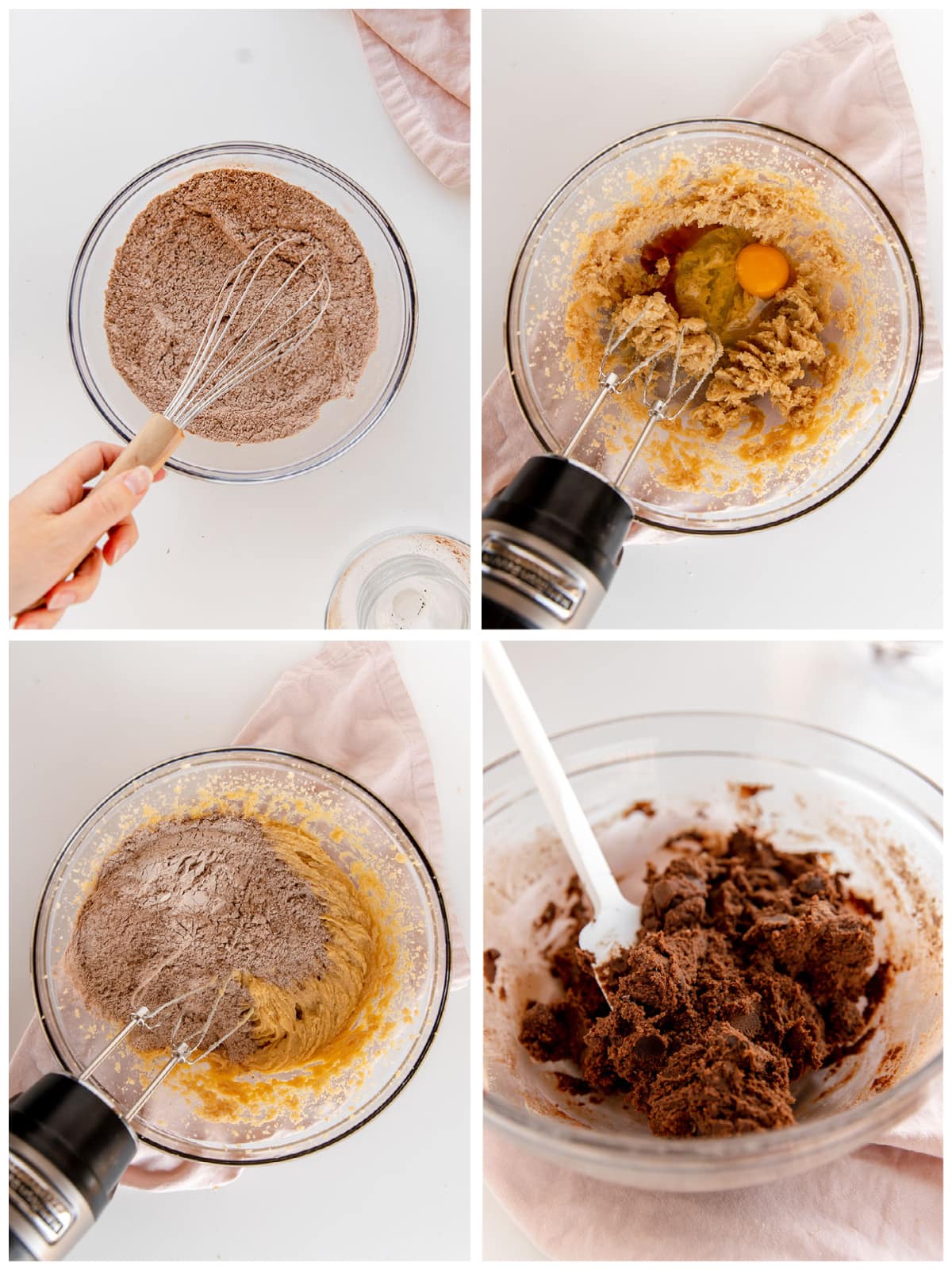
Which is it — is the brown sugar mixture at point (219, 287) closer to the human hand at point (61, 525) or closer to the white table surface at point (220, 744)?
the human hand at point (61, 525)

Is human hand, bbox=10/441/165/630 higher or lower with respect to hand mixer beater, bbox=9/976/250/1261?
higher

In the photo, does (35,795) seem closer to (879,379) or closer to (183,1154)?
(183,1154)

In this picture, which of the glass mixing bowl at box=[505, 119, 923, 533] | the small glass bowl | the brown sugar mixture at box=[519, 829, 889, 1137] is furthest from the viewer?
the small glass bowl

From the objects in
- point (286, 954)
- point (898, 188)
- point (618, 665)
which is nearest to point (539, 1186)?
point (286, 954)

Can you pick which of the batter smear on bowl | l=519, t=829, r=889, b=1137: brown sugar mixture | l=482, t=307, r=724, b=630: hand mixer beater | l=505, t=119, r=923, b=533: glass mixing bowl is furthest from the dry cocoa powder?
l=505, t=119, r=923, b=533: glass mixing bowl

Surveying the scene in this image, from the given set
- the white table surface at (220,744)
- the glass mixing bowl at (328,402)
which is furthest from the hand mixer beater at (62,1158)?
the glass mixing bowl at (328,402)

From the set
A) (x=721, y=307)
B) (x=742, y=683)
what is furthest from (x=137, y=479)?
(x=742, y=683)

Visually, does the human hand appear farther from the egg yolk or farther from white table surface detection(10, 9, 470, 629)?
the egg yolk

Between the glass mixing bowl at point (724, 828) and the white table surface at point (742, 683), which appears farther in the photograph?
the white table surface at point (742, 683)
